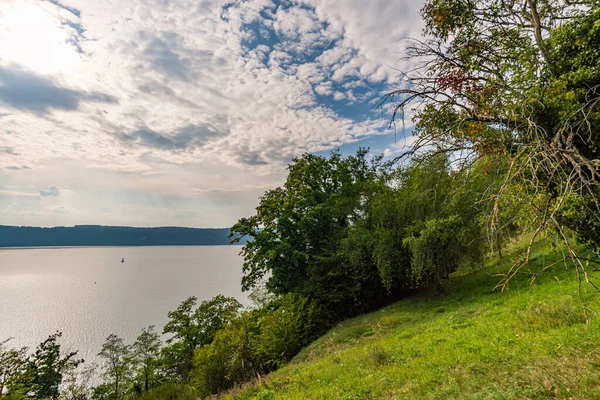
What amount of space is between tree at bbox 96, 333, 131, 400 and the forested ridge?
22cm

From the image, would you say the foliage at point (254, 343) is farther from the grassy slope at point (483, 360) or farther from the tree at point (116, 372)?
the tree at point (116, 372)

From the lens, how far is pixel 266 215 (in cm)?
3106

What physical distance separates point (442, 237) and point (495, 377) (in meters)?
13.1

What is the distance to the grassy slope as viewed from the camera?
5.81m

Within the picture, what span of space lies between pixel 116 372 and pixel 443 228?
42939 mm

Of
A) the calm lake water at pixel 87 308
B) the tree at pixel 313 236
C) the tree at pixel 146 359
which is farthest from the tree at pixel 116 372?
the tree at pixel 313 236

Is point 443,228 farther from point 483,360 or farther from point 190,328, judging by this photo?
point 190,328

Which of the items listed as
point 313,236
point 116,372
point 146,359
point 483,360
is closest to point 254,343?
point 313,236

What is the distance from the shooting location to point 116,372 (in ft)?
122

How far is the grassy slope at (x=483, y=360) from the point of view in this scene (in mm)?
5812

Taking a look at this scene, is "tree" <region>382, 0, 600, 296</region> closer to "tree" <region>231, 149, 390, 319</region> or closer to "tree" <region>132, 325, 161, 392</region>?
"tree" <region>231, 149, 390, 319</region>

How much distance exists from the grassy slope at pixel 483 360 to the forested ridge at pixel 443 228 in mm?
109

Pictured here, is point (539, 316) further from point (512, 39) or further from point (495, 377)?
point (512, 39)

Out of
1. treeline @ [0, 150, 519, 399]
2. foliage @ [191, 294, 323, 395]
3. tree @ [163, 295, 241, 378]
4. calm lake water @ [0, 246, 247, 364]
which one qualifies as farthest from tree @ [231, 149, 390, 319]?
calm lake water @ [0, 246, 247, 364]
